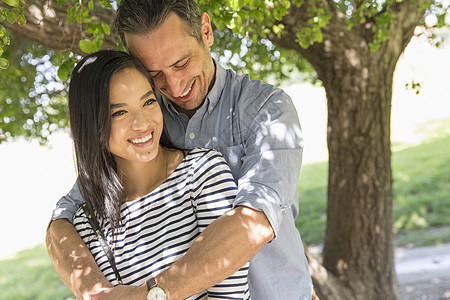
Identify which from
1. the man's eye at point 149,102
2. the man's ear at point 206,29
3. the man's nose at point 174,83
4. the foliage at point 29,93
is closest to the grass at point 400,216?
the foliage at point 29,93

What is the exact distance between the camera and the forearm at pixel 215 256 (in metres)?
1.98

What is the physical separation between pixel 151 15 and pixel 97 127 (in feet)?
2.17

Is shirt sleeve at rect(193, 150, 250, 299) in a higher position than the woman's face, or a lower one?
lower

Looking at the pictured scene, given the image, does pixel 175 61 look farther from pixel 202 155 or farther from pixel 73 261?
pixel 73 261

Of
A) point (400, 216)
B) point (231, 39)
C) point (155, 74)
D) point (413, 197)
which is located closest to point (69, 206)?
point (155, 74)

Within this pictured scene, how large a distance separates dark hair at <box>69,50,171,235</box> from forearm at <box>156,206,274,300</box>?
530 millimetres

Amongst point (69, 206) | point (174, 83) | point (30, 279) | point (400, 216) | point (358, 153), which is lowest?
point (30, 279)

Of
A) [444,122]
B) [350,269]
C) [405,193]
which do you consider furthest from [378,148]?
[444,122]

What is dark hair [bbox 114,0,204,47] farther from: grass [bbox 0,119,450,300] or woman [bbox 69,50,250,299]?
grass [bbox 0,119,450,300]

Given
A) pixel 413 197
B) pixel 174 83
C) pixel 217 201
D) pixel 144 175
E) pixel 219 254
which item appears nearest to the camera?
pixel 219 254

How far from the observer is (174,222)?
2260 mm

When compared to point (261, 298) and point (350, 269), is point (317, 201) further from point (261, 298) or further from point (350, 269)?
point (261, 298)

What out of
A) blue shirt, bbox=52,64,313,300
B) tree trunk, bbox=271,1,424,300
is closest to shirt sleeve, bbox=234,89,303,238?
blue shirt, bbox=52,64,313,300

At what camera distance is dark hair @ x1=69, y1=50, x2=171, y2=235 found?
7.47 feet
